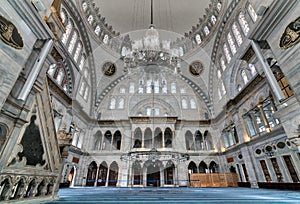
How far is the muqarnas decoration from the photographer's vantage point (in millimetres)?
3080

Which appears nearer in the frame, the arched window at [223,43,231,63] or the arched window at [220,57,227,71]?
the arched window at [223,43,231,63]

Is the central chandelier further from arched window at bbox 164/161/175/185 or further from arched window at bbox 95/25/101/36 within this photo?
arched window at bbox 164/161/175/185

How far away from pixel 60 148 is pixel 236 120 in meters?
13.1

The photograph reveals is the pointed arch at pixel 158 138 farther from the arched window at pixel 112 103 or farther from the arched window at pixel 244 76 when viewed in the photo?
the arched window at pixel 244 76

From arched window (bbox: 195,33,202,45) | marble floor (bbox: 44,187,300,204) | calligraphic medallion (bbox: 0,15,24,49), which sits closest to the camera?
calligraphic medallion (bbox: 0,15,24,49)

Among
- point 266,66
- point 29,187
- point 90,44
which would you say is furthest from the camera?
point 90,44

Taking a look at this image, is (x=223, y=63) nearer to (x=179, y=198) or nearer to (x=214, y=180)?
(x=214, y=180)

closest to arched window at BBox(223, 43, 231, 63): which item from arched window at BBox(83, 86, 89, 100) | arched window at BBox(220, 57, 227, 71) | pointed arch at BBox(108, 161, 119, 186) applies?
arched window at BBox(220, 57, 227, 71)

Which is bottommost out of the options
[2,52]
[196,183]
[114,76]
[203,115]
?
[196,183]

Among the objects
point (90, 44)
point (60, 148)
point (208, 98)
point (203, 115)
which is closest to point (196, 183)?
point (203, 115)

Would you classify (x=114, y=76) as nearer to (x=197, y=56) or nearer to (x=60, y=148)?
(x=197, y=56)

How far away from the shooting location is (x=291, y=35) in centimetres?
321

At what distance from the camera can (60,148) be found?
13.4ft

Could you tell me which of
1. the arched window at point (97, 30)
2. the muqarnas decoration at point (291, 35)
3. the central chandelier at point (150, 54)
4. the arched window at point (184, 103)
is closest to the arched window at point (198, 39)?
the arched window at point (184, 103)
